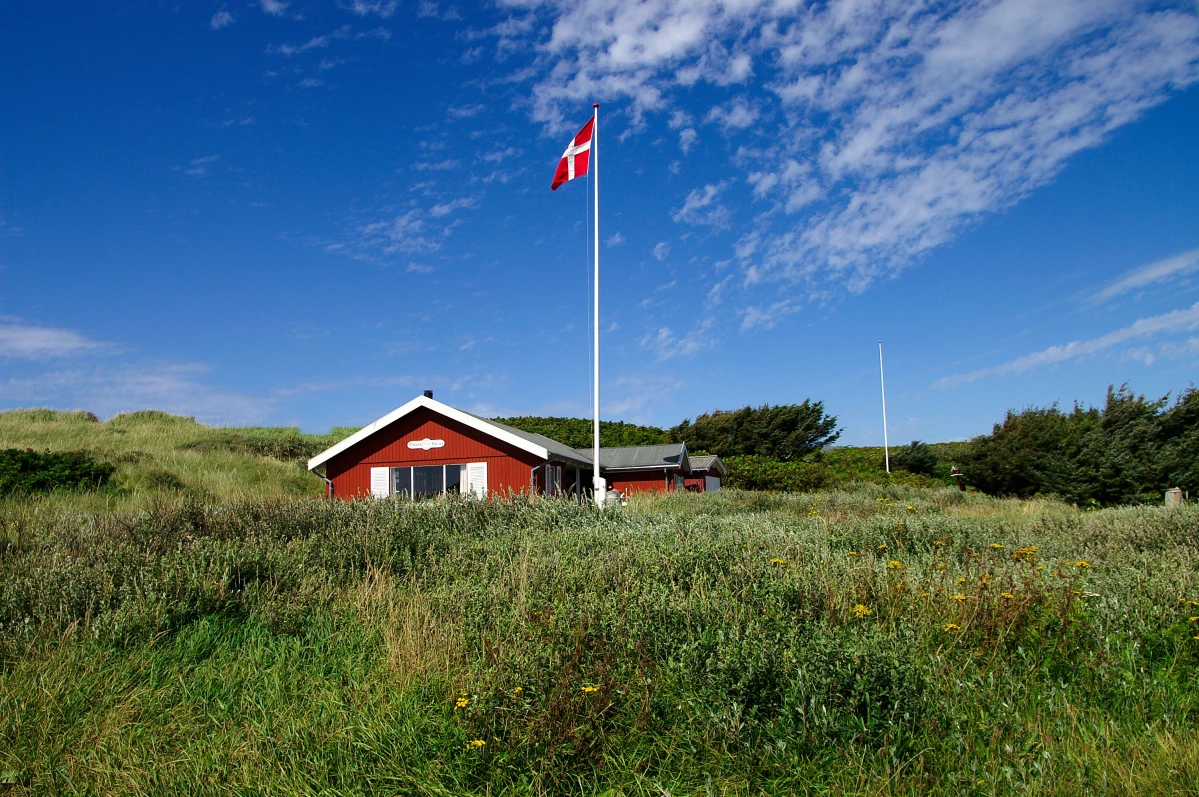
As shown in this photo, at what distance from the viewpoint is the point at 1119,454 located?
1986 centimetres

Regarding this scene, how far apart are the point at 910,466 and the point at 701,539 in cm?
3650

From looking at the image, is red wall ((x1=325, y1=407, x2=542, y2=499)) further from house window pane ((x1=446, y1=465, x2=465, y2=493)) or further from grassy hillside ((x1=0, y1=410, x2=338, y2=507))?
grassy hillside ((x1=0, y1=410, x2=338, y2=507))

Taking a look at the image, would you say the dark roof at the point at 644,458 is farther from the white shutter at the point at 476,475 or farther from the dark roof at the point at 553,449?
the white shutter at the point at 476,475

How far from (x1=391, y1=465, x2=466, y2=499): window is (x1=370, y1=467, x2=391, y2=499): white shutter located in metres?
0.15

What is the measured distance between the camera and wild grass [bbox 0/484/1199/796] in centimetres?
321

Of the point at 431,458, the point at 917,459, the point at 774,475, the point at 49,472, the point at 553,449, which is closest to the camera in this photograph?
the point at 49,472

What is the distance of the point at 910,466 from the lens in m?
39.2

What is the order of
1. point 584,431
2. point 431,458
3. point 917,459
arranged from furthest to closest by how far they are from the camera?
point 584,431 < point 917,459 < point 431,458

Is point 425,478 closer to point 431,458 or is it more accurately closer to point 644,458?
point 431,458

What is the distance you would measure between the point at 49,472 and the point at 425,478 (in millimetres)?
9759

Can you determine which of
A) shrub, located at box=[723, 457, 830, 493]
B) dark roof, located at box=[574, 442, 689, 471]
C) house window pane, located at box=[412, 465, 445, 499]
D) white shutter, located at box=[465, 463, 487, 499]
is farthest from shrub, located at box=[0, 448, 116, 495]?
shrub, located at box=[723, 457, 830, 493]

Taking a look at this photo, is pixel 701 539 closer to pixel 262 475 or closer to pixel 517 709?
pixel 517 709

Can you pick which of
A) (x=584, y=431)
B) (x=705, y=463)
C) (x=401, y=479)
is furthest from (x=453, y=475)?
(x=584, y=431)

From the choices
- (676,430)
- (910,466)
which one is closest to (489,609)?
(910,466)
